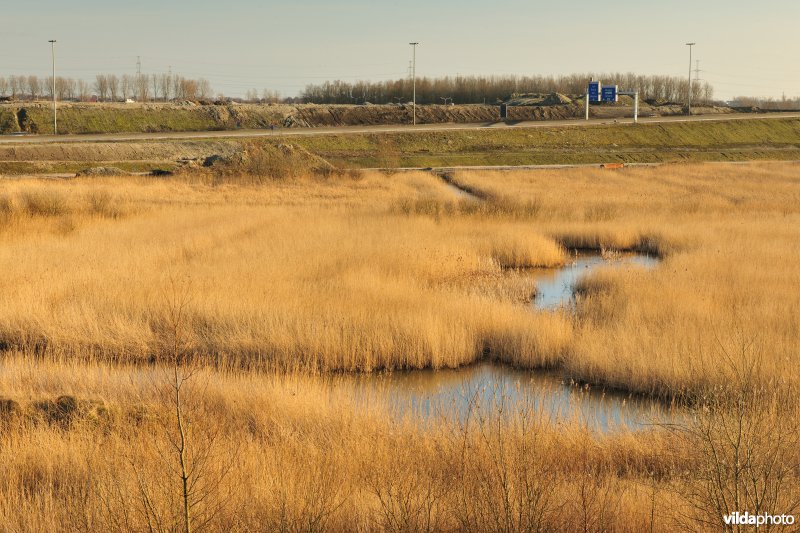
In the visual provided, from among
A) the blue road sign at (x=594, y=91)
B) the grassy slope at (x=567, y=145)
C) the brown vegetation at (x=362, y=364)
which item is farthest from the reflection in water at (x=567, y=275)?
the blue road sign at (x=594, y=91)

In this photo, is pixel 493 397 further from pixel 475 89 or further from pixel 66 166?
pixel 475 89

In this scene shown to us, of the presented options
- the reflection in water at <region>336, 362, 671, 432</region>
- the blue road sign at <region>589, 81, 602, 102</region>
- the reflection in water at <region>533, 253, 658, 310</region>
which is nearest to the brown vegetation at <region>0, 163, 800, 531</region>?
the reflection in water at <region>336, 362, 671, 432</region>

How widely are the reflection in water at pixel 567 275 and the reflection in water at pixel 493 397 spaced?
4383 millimetres

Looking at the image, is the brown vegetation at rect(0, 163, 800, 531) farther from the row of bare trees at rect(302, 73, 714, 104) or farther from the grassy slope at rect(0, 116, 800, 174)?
the row of bare trees at rect(302, 73, 714, 104)

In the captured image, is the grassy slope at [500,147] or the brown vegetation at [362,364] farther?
the grassy slope at [500,147]

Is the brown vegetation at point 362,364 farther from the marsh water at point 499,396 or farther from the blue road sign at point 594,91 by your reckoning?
the blue road sign at point 594,91

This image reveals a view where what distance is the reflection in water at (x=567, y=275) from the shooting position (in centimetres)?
1800

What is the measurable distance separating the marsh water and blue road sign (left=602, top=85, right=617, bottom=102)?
246 ft

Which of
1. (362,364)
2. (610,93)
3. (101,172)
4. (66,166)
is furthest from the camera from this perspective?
(610,93)

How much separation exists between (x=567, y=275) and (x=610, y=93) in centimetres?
6688

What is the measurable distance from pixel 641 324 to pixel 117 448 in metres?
9.39

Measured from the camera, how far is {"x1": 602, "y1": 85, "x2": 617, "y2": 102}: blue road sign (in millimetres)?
83250

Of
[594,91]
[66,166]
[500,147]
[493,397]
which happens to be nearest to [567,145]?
[500,147]

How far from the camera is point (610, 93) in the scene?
83.6 m
